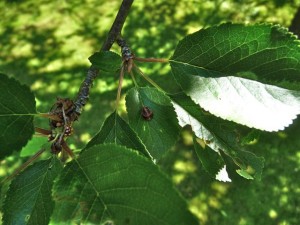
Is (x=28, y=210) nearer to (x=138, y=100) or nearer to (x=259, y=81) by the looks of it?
(x=138, y=100)

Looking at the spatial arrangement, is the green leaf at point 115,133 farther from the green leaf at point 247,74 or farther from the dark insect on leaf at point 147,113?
the green leaf at point 247,74

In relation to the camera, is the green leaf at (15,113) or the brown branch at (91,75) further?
the brown branch at (91,75)

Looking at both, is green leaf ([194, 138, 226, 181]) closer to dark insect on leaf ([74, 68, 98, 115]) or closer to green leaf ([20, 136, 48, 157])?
dark insect on leaf ([74, 68, 98, 115])

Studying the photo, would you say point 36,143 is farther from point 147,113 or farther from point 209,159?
point 209,159

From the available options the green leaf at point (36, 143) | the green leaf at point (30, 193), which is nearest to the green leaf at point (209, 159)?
the green leaf at point (30, 193)

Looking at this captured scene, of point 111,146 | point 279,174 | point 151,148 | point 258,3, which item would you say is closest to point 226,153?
point 151,148

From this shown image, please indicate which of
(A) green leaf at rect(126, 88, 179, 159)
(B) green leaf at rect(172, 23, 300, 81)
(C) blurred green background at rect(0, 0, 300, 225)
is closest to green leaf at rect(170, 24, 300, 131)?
(B) green leaf at rect(172, 23, 300, 81)
